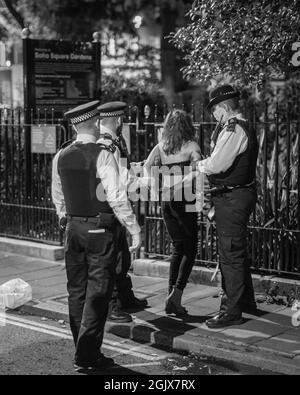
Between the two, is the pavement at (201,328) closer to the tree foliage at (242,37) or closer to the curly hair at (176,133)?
the curly hair at (176,133)

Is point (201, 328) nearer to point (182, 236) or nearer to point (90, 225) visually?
point (182, 236)

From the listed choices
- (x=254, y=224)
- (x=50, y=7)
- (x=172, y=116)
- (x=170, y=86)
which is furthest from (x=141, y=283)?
(x=50, y=7)

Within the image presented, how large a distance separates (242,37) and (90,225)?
111 inches

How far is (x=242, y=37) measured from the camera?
22.9 feet

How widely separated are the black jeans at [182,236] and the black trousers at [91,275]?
4.36ft

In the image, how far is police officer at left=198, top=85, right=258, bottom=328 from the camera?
20.0ft

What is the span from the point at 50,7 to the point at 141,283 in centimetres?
1117

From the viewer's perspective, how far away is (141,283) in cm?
812

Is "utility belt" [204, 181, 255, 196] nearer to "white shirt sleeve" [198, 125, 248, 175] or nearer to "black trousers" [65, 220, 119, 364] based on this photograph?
"white shirt sleeve" [198, 125, 248, 175]

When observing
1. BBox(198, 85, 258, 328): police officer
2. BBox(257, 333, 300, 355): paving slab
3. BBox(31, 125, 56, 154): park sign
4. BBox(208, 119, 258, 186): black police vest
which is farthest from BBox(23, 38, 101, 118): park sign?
BBox(257, 333, 300, 355): paving slab

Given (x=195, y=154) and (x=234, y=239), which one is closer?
(x=234, y=239)

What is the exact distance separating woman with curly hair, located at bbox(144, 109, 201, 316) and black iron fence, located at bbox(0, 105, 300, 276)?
117 centimetres

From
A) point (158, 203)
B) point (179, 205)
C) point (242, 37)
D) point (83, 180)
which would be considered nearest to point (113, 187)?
point (83, 180)

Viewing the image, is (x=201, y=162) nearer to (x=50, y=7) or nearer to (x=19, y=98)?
(x=19, y=98)
